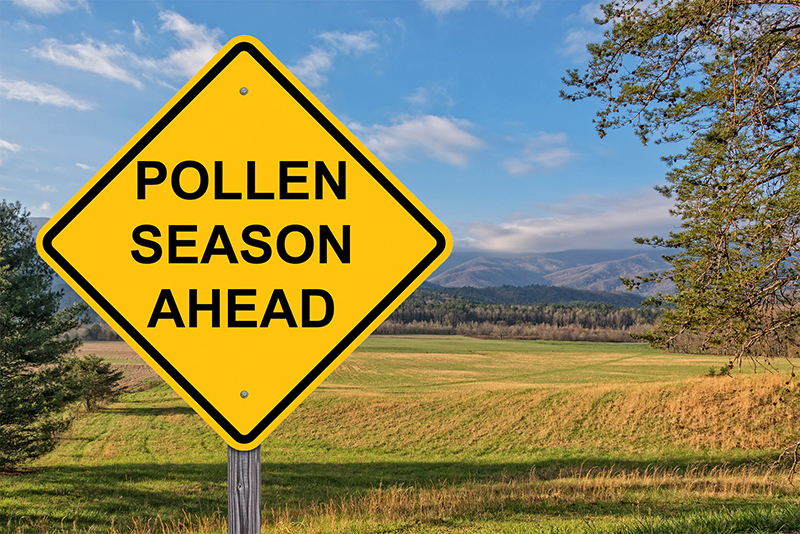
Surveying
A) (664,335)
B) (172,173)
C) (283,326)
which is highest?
(172,173)

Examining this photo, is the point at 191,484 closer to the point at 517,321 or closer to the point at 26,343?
the point at 26,343

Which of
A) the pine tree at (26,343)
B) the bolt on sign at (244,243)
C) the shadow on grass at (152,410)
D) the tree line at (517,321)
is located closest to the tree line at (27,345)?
the pine tree at (26,343)

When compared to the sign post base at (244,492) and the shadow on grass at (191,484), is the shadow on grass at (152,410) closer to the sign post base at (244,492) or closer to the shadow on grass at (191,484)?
the shadow on grass at (191,484)

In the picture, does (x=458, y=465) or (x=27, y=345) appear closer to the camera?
(x=27, y=345)

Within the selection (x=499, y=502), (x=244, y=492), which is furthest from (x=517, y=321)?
(x=244, y=492)

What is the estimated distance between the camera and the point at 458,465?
2427 centimetres

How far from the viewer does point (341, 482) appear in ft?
67.9

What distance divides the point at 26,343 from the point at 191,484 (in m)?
9.29

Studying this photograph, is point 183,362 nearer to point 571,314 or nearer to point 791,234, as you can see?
point 791,234

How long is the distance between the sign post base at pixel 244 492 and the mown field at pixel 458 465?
4606 mm

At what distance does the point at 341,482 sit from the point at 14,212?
20.3m

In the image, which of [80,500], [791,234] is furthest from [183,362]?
[80,500]

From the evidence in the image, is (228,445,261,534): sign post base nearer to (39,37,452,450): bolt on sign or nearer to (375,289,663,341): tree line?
(39,37,452,450): bolt on sign

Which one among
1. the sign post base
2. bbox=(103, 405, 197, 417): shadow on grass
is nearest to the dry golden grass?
the sign post base
